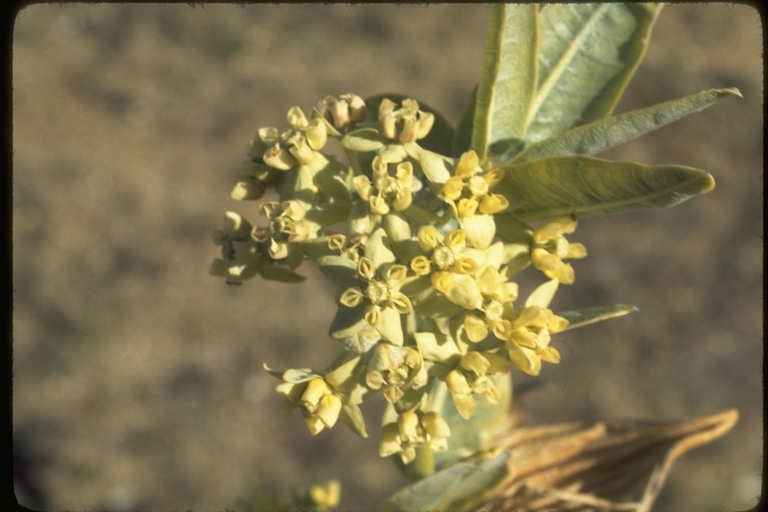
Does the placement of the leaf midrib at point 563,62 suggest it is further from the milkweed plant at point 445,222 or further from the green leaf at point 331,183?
the green leaf at point 331,183

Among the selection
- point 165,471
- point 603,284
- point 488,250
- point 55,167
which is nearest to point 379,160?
point 488,250

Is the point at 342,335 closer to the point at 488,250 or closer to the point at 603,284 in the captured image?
the point at 488,250

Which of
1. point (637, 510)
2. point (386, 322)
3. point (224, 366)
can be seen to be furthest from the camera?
point (224, 366)

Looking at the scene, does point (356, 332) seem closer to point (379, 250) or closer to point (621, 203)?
point (379, 250)

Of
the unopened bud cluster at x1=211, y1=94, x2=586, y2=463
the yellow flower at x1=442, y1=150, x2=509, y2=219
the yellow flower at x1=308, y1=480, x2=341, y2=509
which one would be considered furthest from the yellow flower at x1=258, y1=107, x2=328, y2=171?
the yellow flower at x1=308, y1=480, x2=341, y2=509

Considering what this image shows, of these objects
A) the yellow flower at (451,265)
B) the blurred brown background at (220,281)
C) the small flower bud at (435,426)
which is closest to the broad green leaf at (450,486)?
the small flower bud at (435,426)

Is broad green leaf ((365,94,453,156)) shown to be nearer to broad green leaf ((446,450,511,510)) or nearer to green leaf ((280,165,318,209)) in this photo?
green leaf ((280,165,318,209))

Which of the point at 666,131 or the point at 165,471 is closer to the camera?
the point at 165,471

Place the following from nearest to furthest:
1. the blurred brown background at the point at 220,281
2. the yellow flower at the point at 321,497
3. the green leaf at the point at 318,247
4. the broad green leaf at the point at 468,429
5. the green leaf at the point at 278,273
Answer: the green leaf at the point at 318,247, the green leaf at the point at 278,273, the broad green leaf at the point at 468,429, the yellow flower at the point at 321,497, the blurred brown background at the point at 220,281
